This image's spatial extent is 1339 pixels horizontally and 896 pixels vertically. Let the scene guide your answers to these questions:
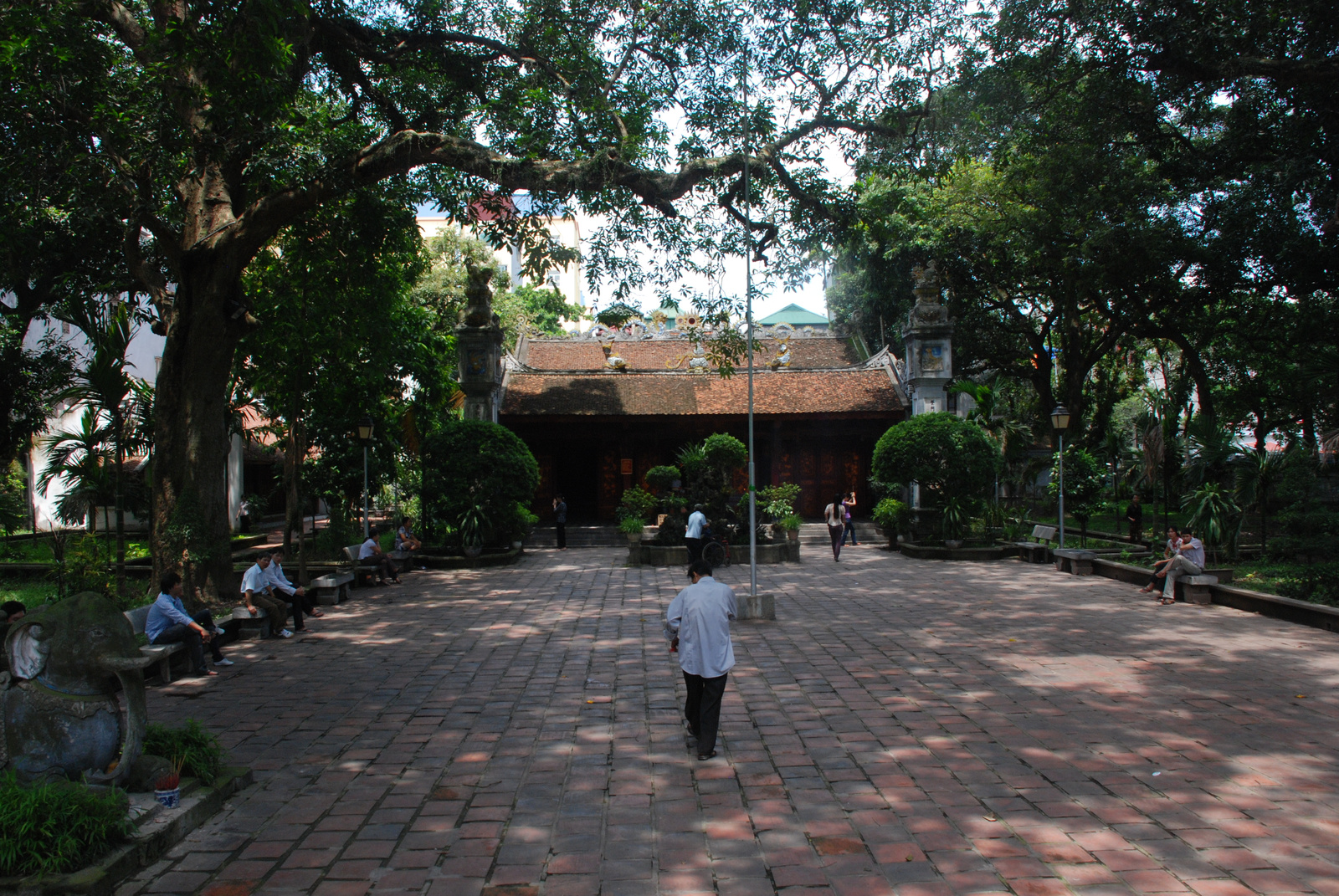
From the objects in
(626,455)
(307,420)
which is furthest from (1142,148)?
(307,420)

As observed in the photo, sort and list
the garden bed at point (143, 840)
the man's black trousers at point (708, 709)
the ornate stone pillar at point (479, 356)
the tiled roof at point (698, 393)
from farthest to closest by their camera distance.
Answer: the tiled roof at point (698, 393)
the ornate stone pillar at point (479, 356)
the man's black trousers at point (708, 709)
the garden bed at point (143, 840)

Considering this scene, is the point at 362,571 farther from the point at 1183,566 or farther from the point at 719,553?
the point at 1183,566

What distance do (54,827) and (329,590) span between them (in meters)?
9.24

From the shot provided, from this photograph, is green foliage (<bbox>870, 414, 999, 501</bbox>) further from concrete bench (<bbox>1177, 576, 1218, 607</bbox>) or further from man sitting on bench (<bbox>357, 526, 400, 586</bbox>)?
man sitting on bench (<bbox>357, 526, 400, 586</bbox>)

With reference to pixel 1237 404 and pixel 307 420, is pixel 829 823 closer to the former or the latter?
pixel 307 420

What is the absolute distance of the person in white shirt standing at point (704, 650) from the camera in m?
5.70

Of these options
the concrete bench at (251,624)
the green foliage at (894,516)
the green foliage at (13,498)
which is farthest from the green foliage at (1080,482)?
the green foliage at (13,498)

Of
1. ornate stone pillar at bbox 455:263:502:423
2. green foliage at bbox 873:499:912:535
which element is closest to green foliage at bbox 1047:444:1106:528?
green foliage at bbox 873:499:912:535

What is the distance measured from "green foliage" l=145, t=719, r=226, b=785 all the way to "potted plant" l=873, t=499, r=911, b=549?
1607 cm

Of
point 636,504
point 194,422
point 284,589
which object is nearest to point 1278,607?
point 636,504

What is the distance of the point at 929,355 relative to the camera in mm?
22453

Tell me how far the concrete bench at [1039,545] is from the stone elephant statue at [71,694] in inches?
638

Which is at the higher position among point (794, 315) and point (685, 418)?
point (794, 315)

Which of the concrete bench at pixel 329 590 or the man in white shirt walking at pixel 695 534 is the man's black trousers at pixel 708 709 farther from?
the man in white shirt walking at pixel 695 534
